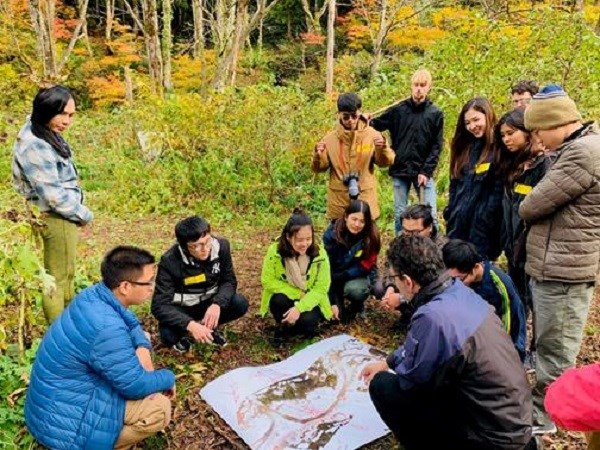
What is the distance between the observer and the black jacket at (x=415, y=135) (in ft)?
14.2

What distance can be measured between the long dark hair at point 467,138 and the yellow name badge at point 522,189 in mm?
413

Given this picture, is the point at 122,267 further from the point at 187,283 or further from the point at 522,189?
the point at 522,189

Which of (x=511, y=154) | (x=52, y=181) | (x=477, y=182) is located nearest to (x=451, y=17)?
(x=477, y=182)

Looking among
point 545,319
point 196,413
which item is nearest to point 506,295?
point 545,319

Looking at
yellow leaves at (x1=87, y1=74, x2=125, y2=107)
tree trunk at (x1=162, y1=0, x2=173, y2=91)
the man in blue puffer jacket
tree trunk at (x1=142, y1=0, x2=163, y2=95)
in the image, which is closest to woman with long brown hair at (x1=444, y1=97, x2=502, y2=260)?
the man in blue puffer jacket

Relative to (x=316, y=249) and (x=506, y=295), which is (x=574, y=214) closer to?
(x=506, y=295)

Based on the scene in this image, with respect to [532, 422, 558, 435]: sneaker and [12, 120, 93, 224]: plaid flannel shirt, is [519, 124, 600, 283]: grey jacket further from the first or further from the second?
[12, 120, 93, 224]: plaid flannel shirt

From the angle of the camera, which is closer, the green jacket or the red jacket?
the red jacket

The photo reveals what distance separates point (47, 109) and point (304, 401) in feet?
7.30

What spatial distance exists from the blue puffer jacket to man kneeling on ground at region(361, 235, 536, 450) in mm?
1260

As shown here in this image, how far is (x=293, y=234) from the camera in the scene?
351 centimetres

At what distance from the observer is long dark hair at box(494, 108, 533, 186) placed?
3.03 meters

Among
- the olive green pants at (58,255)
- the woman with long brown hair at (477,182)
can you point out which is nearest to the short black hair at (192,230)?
the olive green pants at (58,255)

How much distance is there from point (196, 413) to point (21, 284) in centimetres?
121
